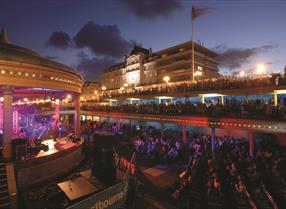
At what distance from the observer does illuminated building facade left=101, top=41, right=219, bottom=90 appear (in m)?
46.8

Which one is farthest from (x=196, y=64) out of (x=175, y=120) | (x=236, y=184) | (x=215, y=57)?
(x=236, y=184)

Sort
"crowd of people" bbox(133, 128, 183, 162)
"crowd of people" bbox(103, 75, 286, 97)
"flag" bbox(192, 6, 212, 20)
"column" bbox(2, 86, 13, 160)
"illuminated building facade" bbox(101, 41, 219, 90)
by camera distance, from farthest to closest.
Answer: "illuminated building facade" bbox(101, 41, 219, 90)
"flag" bbox(192, 6, 212, 20)
"crowd of people" bbox(133, 128, 183, 162)
"crowd of people" bbox(103, 75, 286, 97)
"column" bbox(2, 86, 13, 160)

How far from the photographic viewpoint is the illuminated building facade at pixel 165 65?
153 ft

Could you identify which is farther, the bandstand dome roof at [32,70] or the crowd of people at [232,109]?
the crowd of people at [232,109]

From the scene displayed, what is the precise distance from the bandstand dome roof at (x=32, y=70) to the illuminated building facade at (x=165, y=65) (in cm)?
3523

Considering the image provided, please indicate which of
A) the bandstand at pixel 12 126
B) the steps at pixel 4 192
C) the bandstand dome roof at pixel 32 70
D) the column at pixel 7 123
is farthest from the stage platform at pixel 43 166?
the bandstand dome roof at pixel 32 70

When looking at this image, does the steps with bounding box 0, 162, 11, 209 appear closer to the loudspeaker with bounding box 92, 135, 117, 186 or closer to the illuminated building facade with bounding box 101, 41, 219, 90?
the loudspeaker with bounding box 92, 135, 117, 186

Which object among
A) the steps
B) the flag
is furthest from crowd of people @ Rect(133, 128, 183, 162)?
the flag

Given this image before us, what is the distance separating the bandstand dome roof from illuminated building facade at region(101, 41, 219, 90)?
116 ft

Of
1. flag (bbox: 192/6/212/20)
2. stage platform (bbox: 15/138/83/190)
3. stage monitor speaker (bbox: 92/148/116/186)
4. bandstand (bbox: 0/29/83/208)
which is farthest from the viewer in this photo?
flag (bbox: 192/6/212/20)

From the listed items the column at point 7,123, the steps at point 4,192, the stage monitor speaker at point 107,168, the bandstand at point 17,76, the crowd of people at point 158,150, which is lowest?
the crowd of people at point 158,150

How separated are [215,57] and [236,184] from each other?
54.1 meters

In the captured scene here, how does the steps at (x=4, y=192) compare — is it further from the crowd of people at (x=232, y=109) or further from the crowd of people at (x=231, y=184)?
the crowd of people at (x=232, y=109)

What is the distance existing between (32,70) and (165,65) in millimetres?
42514
